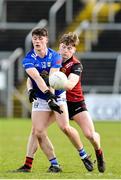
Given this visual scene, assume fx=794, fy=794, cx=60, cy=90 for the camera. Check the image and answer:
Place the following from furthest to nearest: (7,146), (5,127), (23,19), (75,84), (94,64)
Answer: (23,19), (94,64), (5,127), (7,146), (75,84)

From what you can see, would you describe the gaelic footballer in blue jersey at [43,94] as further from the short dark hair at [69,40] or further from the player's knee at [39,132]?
the short dark hair at [69,40]

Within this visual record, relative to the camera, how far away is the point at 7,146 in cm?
1764

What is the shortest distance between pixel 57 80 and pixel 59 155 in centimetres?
462

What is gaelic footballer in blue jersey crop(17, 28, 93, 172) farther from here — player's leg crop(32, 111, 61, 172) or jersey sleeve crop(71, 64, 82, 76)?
jersey sleeve crop(71, 64, 82, 76)

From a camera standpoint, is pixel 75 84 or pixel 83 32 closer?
pixel 75 84

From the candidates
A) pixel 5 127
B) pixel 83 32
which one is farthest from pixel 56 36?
pixel 5 127

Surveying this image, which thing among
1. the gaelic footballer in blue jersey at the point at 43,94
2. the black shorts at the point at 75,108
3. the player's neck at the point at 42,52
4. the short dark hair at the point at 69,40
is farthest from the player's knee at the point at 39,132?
the short dark hair at the point at 69,40

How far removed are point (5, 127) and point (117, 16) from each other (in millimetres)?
13261

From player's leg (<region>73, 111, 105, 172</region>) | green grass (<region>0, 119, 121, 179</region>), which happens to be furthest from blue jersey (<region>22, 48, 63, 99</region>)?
green grass (<region>0, 119, 121, 179</region>)

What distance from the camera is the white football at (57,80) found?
35.5 feet

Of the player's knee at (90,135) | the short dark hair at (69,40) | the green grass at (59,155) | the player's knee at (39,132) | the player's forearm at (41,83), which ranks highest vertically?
the short dark hair at (69,40)

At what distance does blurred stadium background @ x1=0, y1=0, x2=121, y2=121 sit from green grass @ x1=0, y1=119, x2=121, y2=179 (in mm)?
7434

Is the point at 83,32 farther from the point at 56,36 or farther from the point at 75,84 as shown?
the point at 75,84

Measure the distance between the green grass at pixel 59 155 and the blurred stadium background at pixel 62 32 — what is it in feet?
24.4
